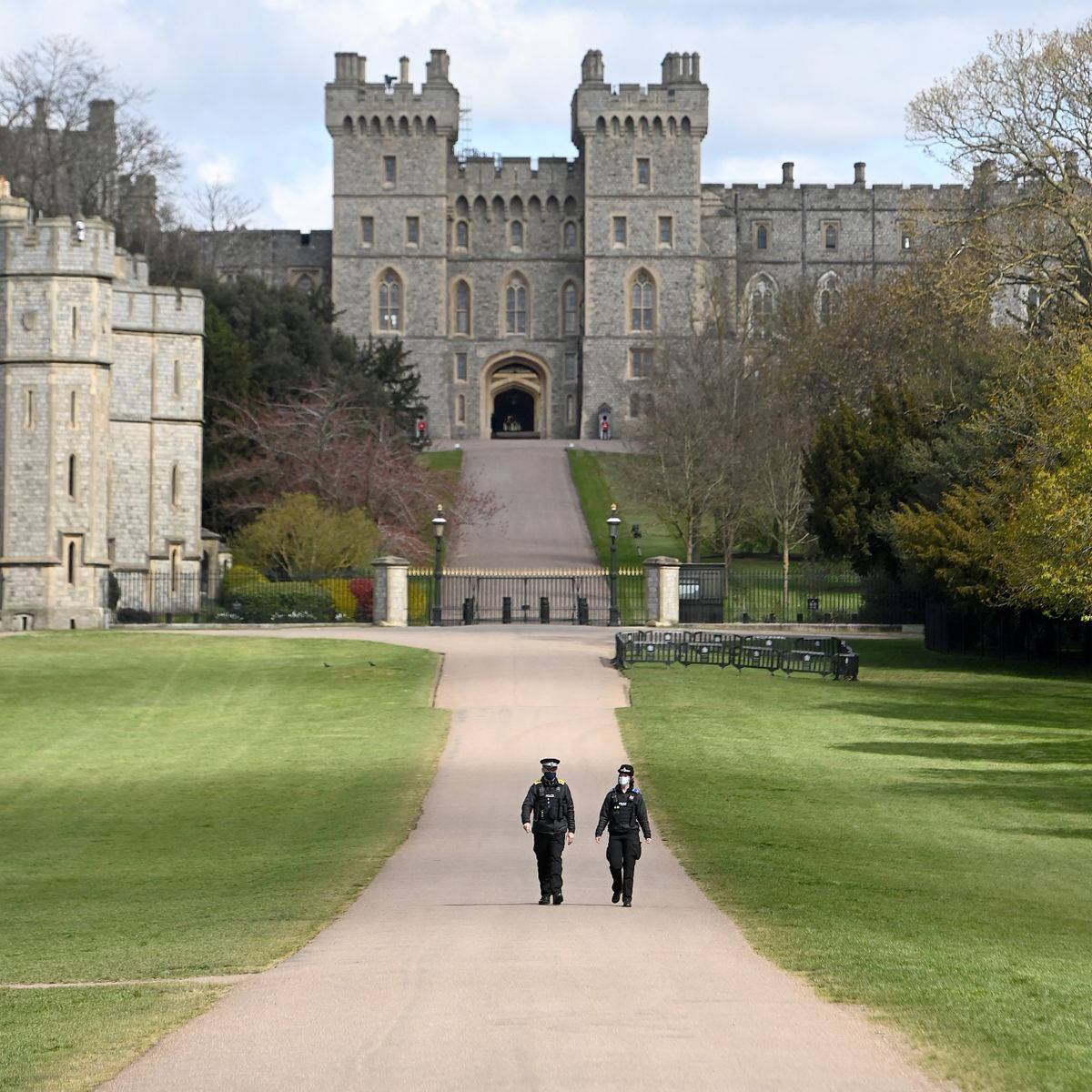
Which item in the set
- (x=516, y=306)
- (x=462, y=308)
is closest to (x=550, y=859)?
(x=462, y=308)

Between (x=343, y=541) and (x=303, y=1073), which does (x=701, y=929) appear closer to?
(x=303, y=1073)

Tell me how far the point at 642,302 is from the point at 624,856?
89.2m

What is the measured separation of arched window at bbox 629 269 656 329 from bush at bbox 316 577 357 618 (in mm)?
53461

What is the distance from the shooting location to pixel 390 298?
334 ft

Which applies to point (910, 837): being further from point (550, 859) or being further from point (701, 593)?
point (701, 593)

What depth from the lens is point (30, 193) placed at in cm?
6862

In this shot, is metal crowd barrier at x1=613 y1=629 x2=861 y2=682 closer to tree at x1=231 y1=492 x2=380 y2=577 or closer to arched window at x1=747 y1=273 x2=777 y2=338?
tree at x1=231 y1=492 x2=380 y2=577

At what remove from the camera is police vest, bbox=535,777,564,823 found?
14.5 meters

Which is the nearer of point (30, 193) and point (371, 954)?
point (371, 954)

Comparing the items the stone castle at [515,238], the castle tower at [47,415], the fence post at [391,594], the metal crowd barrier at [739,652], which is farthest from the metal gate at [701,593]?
the stone castle at [515,238]

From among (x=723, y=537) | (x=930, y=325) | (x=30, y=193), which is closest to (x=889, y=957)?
(x=930, y=325)

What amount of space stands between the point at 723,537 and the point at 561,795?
49.1m

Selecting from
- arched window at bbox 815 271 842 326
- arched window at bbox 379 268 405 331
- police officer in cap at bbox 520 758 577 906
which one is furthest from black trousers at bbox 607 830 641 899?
arched window at bbox 379 268 405 331

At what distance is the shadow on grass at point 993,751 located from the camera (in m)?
26.6
